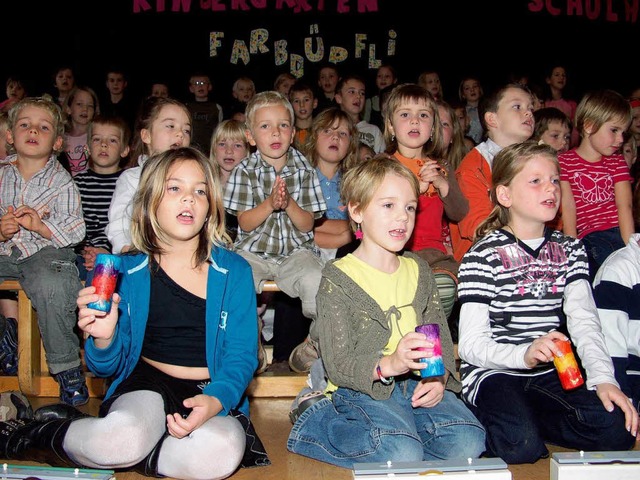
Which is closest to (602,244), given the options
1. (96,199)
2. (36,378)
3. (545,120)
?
(545,120)

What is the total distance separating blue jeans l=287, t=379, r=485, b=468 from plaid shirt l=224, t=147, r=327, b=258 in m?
1.00

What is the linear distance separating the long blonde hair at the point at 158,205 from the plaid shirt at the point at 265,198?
0.84 meters

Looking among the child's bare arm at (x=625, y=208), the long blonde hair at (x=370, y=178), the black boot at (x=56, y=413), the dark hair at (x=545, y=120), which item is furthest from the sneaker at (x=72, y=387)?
the dark hair at (x=545, y=120)

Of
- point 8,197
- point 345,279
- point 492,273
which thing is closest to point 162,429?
point 345,279

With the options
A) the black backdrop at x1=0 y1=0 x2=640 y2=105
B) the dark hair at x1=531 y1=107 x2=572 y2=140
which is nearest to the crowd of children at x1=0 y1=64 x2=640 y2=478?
the dark hair at x1=531 y1=107 x2=572 y2=140

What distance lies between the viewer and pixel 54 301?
321 cm

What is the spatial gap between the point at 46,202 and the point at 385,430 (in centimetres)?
203

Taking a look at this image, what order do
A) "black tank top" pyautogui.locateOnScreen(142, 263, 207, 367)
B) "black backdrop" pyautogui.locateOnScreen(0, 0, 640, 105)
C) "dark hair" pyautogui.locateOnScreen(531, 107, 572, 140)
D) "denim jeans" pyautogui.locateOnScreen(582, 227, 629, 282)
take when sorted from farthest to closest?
"black backdrop" pyautogui.locateOnScreen(0, 0, 640, 105) → "dark hair" pyautogui.locateOnScreen(531, 107, 572, 140) → "denim jeans" pyautogui.locateOnScreen(582, 227, 629, 282) → "black tank top" pyautogui.locateOnScreen(142, 263, 207, 367)

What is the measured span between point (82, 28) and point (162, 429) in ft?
21.3

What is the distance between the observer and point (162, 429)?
2.31 m

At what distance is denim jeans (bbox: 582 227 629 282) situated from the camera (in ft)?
12.0

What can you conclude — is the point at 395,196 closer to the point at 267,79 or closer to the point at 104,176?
the point at 104,176

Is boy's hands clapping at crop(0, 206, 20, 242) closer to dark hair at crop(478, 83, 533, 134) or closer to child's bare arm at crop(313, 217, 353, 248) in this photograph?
child's bare arm at crop(313, 217, 353, 248)

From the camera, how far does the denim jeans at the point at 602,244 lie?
366cm
